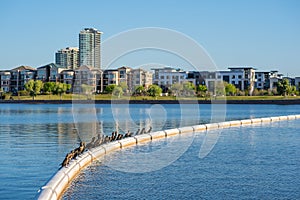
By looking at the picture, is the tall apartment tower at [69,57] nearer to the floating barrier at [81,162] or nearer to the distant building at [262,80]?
the distant building at [262,80]

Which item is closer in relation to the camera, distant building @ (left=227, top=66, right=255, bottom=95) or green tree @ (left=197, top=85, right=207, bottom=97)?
green tree @ (left=197, top=85, right=207, bottom=97)

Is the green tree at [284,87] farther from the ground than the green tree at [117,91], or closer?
farther from the ground

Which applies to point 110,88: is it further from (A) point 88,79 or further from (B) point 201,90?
(B) point 201,90

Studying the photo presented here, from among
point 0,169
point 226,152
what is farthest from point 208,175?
point 0,169

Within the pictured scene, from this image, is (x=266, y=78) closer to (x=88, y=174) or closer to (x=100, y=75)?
(x=100, y=75)

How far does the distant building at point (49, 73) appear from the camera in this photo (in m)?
80.4


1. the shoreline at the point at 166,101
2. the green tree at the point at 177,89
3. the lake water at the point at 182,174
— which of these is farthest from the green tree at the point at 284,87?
the lake water at the point at 182,174

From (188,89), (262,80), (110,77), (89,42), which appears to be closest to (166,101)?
(188,89)

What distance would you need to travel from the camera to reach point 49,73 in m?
81.6

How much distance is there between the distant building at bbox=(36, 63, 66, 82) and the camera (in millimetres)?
80438

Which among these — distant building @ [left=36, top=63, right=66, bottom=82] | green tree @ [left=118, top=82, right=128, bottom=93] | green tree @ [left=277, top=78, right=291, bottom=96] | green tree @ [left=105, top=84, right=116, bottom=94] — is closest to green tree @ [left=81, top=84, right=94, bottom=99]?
green tree @ [left=105, top=84, right=116, bottom=94]

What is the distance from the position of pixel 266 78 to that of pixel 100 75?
2956cm

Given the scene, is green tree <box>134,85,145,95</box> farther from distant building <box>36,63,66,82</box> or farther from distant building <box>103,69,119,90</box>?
distant building <box>36,63,66,82</box>

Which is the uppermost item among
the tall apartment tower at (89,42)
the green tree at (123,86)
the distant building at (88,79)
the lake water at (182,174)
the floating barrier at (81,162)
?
the tall apartment tower at (89,42)
